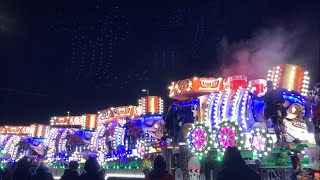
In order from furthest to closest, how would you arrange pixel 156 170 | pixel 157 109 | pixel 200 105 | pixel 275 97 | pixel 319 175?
pixel 157 109
pixel 200 105
pixel 275 97
pixel 319 175
pixel 156 170

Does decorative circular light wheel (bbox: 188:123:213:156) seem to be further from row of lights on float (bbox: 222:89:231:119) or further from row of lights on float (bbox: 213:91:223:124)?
row of lights on float (bbox: 222:89:231:119)

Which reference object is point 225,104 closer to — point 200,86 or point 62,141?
point 200,86

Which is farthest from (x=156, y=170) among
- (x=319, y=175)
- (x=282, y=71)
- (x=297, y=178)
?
(x=282, y=71)

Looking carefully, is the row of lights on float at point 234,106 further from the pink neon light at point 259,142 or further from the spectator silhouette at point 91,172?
the spectator silhouette at point 91,172

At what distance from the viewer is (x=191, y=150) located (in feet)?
49.3

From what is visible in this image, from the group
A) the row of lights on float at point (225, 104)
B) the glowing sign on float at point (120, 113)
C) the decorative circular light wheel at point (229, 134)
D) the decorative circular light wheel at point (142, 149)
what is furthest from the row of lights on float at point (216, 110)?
the glowing sign on float at point (120, 113)

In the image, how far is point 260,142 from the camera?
12.2m

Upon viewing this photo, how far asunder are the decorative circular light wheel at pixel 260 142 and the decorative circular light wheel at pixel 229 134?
0.67 m

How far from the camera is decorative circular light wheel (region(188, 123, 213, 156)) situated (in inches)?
567

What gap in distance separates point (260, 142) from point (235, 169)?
8.24 meters

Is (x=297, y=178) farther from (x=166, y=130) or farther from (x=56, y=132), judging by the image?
(x=56, y=132)

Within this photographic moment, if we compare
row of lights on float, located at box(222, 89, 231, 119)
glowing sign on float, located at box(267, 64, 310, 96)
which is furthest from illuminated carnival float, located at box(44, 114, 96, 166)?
glowing sign on float, located at box(267, 64, 310, 96)

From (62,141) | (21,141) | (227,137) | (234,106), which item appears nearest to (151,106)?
(62,141)

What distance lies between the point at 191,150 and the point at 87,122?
976 inches
